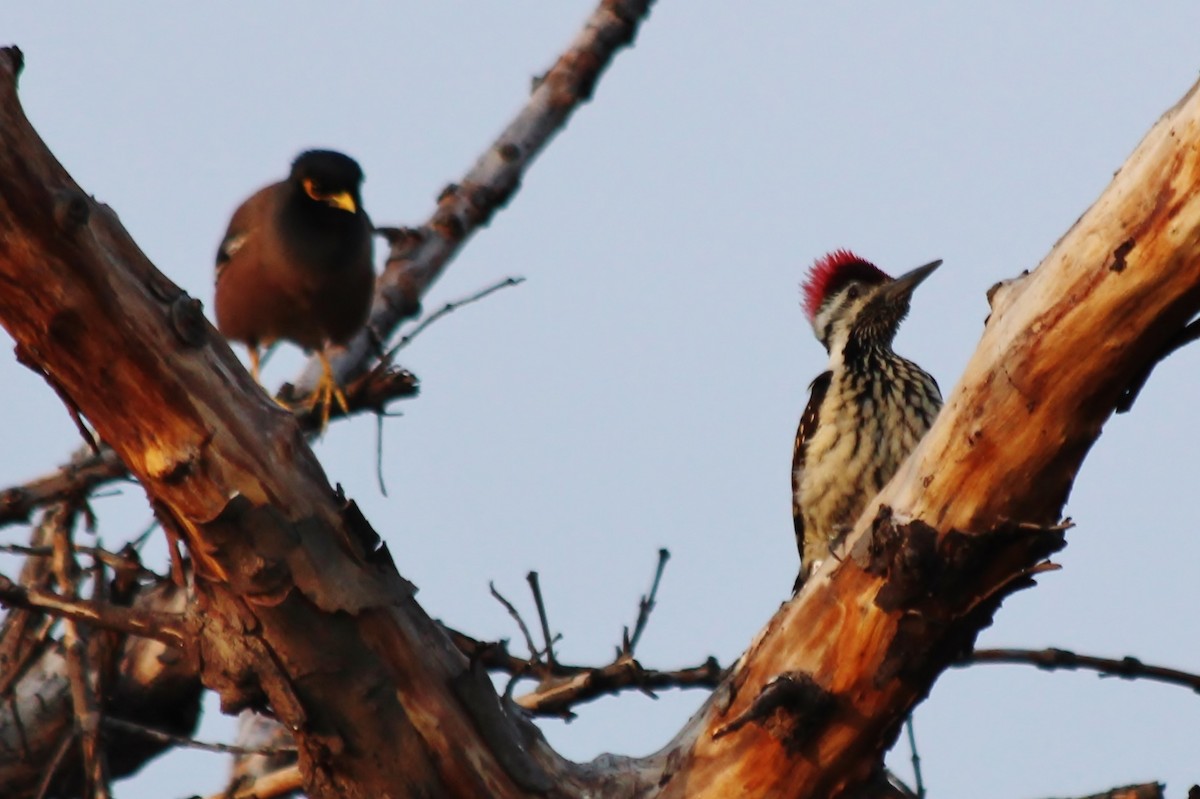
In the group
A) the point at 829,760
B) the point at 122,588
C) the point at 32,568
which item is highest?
the point at 32,568

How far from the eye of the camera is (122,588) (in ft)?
15.2

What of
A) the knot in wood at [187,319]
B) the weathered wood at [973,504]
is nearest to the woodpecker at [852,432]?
the weathered wood at [973,504]

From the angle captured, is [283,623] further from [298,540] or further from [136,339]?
[136,339]

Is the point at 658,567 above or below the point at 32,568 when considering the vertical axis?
below

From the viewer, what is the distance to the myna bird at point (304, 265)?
6367mm

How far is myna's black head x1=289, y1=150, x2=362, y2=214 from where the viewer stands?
21.3ft

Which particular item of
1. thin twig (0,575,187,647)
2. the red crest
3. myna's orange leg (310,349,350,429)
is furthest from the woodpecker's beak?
thin twig (0,575,187,647)

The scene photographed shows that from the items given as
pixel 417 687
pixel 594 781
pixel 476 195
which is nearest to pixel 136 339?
pixel 417 687

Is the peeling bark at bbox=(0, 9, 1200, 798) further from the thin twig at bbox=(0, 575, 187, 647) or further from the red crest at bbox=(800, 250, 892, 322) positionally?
the red crest at bbox=(800, 250, 892, 322)

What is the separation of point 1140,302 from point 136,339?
6.12ft

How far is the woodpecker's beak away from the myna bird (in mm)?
2150

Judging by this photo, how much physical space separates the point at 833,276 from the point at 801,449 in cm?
122

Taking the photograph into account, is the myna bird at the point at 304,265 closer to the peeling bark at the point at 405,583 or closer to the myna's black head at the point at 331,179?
the myna's black head at the point at 331,179

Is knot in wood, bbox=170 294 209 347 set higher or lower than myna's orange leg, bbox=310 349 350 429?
lower
